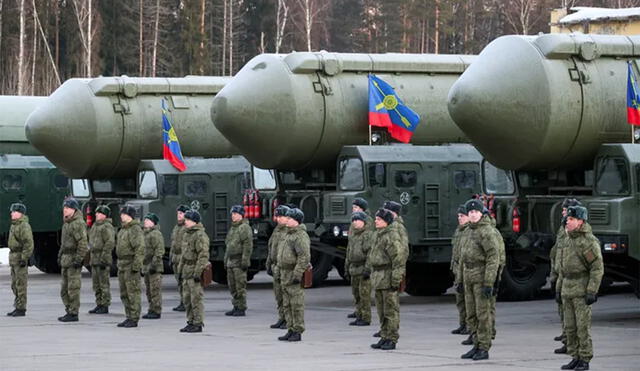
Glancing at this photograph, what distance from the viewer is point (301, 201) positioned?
22.2m

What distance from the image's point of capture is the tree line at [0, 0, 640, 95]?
187 feet

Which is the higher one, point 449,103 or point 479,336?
point 449,103

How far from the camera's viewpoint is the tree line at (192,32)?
187ft

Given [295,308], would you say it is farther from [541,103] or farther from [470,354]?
[541,103]

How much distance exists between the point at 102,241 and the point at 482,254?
6500 mm

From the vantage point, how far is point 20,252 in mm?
19906

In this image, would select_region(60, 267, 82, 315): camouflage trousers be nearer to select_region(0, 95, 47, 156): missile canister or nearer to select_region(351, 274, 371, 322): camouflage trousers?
select_region(351, 274, 371, 322): camouflage trousers

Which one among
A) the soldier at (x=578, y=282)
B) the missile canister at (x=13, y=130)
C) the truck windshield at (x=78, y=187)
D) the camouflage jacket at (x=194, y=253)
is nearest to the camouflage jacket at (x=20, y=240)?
the camouflage jacket at (x=194, y=253)

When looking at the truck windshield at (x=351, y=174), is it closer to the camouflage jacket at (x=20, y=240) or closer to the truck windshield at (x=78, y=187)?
the camouflage jacket at (x=20, y=240)

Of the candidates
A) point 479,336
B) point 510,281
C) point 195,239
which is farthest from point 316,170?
point 479,336

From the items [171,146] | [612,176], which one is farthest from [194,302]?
[171,146]

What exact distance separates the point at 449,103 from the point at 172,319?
442 centimetres

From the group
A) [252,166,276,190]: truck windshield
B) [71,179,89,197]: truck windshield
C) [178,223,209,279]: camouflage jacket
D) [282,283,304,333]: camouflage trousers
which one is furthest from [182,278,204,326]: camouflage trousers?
[71,179,89,197]: truck windshield

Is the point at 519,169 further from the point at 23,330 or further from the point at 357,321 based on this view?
the point at 23,330
